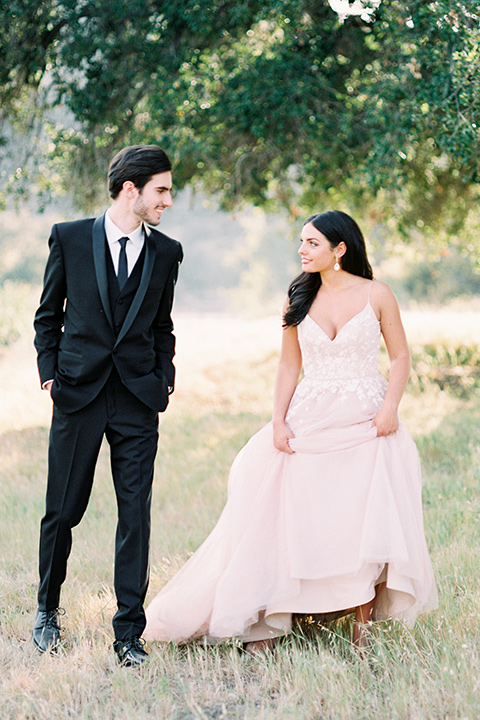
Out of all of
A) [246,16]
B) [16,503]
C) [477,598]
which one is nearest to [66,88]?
[246,16]

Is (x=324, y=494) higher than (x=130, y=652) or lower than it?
higher

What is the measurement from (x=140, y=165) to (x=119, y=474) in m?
1.44

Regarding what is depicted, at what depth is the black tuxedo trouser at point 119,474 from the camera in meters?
3.55

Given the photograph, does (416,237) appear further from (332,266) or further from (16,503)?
(332,266)

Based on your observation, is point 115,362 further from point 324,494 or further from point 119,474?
point 324,494

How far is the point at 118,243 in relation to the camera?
3.60m

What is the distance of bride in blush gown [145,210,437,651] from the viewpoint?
11.5ft

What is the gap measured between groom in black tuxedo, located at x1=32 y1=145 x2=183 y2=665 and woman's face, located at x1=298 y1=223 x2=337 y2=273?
68cm

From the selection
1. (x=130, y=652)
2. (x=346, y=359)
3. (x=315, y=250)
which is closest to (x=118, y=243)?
(x=315, y=250)

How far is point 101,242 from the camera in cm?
351

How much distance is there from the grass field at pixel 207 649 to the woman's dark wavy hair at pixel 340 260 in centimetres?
160

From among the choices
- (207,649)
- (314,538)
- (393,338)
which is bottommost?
(207,649)

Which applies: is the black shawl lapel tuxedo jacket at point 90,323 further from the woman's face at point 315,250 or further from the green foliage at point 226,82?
the green foliage at point 226,82

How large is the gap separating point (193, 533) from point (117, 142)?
5.47 m
